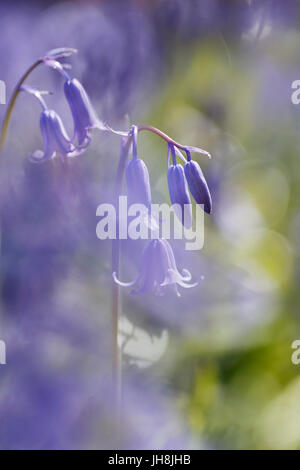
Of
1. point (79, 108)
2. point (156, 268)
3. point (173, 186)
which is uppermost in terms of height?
point (79, 108)

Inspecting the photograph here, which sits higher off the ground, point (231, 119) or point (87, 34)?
point (87, 34)

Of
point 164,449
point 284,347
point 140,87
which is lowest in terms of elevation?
point 164,449

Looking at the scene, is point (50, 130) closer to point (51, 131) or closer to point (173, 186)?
point (51, 131)

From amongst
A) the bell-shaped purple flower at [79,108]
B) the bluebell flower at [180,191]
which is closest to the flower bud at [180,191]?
the bluebell flower at [180,191]

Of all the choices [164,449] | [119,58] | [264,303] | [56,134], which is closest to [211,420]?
[164,449]

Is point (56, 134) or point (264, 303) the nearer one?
point (56, 134)

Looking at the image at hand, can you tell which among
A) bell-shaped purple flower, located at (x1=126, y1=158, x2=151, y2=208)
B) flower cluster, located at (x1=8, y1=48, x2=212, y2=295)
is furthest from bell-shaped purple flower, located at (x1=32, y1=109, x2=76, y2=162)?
bell-shaped purple flower, located at (x1=126, y1=158, x2=151, y2=208)

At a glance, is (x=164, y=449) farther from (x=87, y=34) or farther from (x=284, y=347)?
(x=87, y=34)

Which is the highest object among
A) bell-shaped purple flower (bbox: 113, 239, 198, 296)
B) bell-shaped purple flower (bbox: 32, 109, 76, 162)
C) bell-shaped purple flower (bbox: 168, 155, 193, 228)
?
bell-shaped purple flower (bbox: 32, 109, 76, 162)

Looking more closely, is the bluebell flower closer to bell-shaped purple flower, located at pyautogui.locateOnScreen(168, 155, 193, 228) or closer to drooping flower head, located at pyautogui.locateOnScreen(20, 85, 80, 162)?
bell-shaped purple flower, located at pyautogui.locateOnScreen(168, 155, 193, 228)

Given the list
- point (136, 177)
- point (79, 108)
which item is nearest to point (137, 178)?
point (136, 177)

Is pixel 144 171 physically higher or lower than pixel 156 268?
higher
